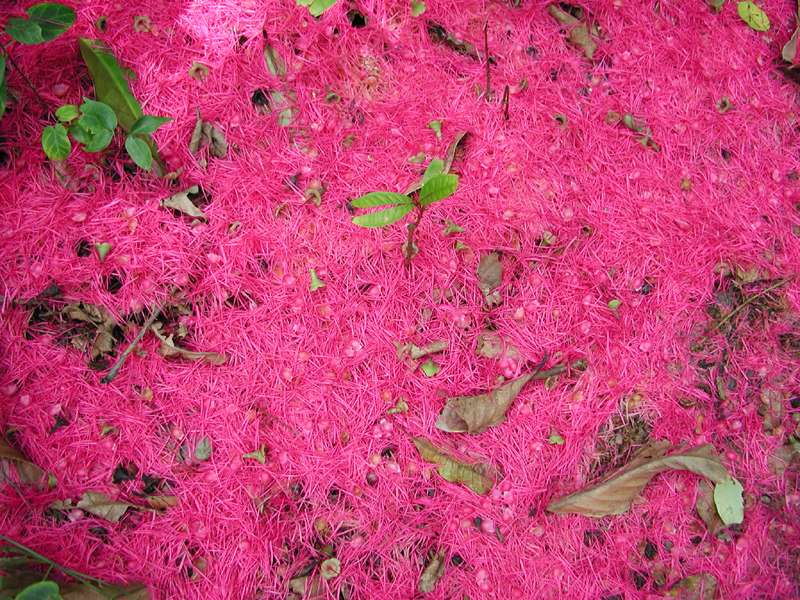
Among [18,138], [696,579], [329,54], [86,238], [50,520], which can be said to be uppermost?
[329,54]

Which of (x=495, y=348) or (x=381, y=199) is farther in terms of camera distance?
(x=495, y=348)

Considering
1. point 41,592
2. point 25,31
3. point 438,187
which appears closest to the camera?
point 41,592

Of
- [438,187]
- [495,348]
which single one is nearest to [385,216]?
[438,187]

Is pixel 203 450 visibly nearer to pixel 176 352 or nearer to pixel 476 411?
pixel 176 352

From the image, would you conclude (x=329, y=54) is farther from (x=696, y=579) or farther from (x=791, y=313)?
(x=696, y=579)

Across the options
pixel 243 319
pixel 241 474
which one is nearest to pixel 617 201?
pixel 243 319

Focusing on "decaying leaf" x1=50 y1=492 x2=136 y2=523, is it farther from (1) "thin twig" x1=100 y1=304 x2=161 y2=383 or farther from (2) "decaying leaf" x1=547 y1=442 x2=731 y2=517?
(2) "decaying leaf" x1=547 y1=442 x2=731 y2=517

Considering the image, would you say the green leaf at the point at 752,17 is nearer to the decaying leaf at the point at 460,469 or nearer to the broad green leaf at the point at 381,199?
the broad green leaf at the point at 381,199
